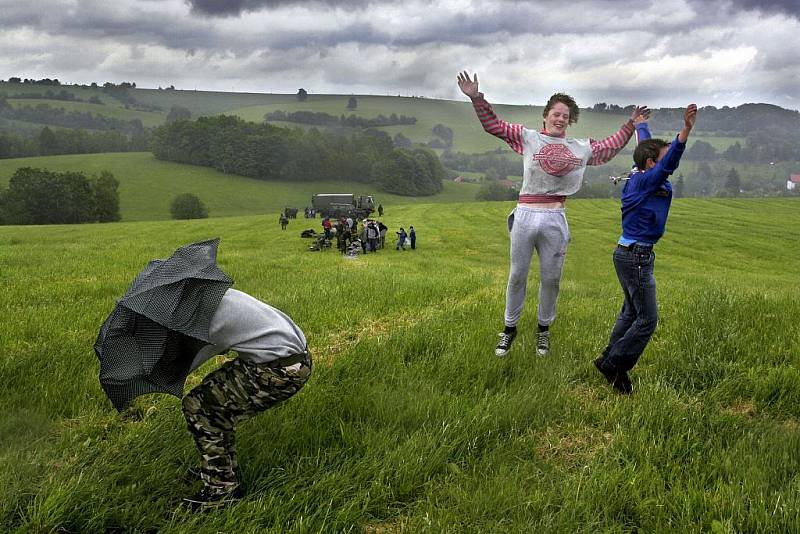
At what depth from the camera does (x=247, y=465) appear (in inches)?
125

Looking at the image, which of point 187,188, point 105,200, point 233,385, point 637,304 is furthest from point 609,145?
point 187,188

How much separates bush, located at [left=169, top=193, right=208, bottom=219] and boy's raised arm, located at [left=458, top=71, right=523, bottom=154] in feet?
258

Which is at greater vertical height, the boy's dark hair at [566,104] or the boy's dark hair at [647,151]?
the boy's dark hair at [566,104]

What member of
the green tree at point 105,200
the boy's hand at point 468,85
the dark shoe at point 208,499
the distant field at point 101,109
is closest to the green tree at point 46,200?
the green tree at point 105,200

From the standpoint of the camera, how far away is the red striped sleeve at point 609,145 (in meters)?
5.24

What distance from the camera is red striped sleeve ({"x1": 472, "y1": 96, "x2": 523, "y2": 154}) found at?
5.12 metres

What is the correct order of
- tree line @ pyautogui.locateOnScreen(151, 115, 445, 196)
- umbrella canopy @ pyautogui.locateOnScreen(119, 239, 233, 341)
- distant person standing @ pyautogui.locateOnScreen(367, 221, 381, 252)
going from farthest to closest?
1. tree line @ pyautogui.locateOnScreen(151, 115, 445, 196)
2. distant person standing @ pyautogui.locateOnScreen(367, 221, 381, 252)
3. umbrella canopy @ pyautogui.locateOnScreen(119, 239, 233, 341)

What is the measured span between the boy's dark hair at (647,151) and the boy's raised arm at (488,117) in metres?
1.18

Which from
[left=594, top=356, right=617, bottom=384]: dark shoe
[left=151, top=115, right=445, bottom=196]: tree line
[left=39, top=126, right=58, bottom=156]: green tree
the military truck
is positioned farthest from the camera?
[left=39, top=126, right=58, bottom=156]: green tree

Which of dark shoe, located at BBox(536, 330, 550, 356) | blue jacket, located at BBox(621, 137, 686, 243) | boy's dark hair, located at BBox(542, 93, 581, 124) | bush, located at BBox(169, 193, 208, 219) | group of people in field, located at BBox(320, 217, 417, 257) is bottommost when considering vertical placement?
bush, located at BBox(169, 193, 208, 219)

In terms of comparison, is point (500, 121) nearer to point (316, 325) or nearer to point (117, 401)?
point (316, 325)

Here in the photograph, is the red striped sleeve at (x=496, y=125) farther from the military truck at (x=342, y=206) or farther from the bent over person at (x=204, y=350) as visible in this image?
the military truck at (x=342, y=206)

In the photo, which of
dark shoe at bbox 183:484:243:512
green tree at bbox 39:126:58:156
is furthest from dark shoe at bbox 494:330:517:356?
green tree at bbox 39:126:58:156

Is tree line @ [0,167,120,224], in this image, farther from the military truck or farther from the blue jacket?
the blue jacket
